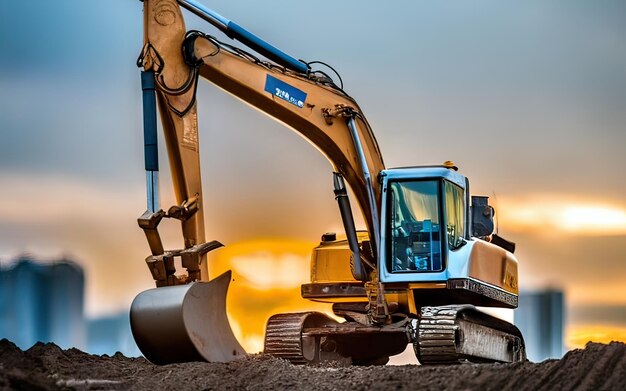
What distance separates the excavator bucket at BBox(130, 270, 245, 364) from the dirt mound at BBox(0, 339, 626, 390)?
178 millimetres

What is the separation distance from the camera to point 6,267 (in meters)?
15.1

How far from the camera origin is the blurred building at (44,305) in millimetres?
15031

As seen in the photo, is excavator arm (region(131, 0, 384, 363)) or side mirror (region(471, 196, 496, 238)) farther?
side mirror (region(471, 196, 496, 238))

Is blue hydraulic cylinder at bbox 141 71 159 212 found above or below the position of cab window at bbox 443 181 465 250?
above

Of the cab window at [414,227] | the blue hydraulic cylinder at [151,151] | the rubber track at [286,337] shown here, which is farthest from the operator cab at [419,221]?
the blue hydraulic cylinder at [151,151]

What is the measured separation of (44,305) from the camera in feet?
51.0

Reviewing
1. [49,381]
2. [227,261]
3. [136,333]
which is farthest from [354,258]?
[49,381]

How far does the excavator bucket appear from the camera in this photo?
11953mm

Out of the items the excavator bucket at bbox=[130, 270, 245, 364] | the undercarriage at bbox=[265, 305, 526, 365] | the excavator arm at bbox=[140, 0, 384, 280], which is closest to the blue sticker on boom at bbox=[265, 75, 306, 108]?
the excavator arm at bbox=[140, 0, 384, 280]

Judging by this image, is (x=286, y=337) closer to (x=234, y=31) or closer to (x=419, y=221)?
(x=419, y=221)

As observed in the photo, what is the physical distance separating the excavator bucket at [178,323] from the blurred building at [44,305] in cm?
310

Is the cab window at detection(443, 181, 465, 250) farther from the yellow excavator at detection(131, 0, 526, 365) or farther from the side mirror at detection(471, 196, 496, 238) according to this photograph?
the side mirror at detection(471, 196, 496, 238)

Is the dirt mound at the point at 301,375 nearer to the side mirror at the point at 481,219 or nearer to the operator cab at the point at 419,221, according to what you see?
the operator cab at the point at 419,221

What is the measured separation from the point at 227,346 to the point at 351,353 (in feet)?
12.1
